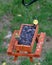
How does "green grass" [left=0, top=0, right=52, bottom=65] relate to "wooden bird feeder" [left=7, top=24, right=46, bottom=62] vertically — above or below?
below

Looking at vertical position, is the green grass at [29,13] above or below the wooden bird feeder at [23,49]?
below

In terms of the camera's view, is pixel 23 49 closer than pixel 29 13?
Yes

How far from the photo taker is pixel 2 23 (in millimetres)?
6441

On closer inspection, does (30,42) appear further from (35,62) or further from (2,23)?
(2,23)

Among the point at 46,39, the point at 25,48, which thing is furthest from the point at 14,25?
the point at 25,48

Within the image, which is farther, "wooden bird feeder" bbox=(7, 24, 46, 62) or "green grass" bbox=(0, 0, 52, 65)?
"green grass" bbox=(0, 0, 52, 65)

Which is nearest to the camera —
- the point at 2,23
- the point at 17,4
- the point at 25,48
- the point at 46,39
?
the point at 25,48

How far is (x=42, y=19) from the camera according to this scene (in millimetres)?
6492

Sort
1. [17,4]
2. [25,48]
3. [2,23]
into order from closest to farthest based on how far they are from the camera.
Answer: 1. [25,48]
2. [2,23]
3. [17,4]

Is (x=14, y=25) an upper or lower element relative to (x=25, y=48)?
lower

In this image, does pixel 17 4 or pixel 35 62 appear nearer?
pixel 35 62

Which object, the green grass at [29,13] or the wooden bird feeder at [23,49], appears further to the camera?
the green grass at [29,13]

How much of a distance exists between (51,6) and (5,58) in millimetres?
1763

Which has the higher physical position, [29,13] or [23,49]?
[23,49]
